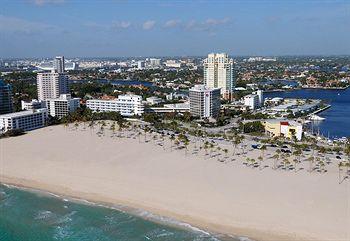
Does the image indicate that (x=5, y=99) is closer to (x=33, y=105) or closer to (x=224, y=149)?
(x=33, y=105)

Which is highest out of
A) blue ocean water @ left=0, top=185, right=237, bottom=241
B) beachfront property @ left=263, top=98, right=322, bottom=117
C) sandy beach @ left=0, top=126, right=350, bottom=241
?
beachfront property @ left=263, top=98, right=322, bottom=117

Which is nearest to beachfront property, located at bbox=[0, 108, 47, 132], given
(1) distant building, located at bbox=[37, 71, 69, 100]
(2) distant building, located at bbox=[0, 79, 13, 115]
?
(2) distant building, located at bbox=[0, 79, 13, 115]

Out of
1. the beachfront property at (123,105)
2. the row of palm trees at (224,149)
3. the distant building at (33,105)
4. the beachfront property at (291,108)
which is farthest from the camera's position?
the beachfront property at (291,108)

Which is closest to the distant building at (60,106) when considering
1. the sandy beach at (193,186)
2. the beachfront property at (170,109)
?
the beachfront property at (170,109)

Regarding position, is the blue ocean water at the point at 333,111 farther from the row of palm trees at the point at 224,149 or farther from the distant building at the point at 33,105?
the distant building at the point at 33,105

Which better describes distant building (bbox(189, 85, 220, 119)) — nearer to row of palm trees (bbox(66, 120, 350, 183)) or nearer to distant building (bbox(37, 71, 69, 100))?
row of palm trees (bbox(66, 120, 350, 183))

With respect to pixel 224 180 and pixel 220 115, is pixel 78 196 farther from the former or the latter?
pixel 220 115
